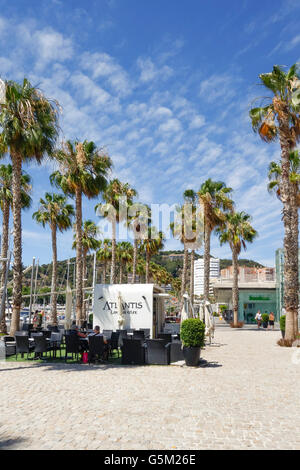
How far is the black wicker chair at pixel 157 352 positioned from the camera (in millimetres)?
12117

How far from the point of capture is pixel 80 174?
70.4 ft

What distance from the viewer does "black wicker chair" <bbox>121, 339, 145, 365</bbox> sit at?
39.6ft

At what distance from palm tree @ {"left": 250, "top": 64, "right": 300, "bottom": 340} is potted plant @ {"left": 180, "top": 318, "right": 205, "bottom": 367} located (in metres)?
7.70

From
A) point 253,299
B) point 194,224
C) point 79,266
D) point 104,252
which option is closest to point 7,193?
point 79,266

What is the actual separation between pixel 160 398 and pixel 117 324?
11936mm

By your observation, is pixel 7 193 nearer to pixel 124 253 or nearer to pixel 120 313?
pixel 120 313

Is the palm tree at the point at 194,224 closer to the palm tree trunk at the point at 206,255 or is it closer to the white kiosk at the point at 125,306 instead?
the palm tree trunk at the point at 206,255


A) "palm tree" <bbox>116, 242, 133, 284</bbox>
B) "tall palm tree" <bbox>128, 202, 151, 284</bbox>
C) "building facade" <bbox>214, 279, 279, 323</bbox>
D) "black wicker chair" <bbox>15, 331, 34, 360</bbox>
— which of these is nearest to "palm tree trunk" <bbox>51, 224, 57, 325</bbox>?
"tall palm tree" <bbox>128, 202, 151, 284</bbox>

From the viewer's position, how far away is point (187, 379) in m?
9.66

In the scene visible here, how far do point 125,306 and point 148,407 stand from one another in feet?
41.9

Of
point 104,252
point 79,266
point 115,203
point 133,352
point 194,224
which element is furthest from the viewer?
Result: point 104,252
